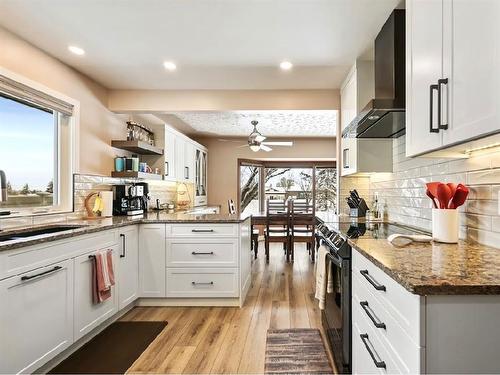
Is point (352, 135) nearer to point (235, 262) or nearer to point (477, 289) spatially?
point (235, 262)

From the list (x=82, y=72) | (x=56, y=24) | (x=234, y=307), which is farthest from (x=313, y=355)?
(x=82, y=72)


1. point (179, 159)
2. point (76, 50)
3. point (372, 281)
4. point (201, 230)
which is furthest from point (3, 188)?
point (179, 159)

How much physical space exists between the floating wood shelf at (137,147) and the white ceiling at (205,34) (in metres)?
0.80

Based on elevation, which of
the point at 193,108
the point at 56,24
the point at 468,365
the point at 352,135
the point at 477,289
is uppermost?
the point at 56,24

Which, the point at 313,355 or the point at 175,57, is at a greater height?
the point at 175,57

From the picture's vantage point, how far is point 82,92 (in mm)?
3523

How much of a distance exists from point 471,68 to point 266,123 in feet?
16.1

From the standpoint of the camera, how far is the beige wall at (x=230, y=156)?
7652mm

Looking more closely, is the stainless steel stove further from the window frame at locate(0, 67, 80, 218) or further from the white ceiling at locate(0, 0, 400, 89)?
the window frame at locate(0, 67, 80, 218)

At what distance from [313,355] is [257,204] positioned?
596 centimetres

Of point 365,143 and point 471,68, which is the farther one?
point 365,143

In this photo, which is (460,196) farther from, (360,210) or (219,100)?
(219,100)

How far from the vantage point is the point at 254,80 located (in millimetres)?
3703

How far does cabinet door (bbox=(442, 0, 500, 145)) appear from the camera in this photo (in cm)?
108
